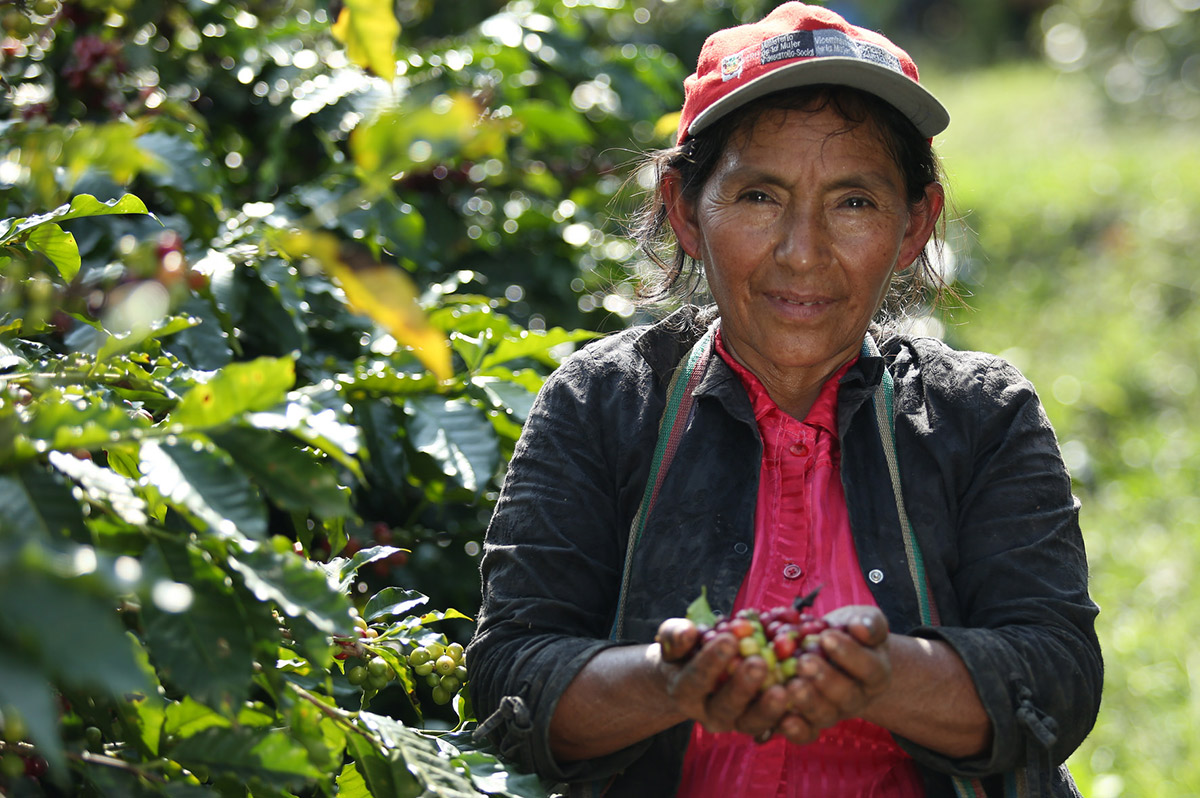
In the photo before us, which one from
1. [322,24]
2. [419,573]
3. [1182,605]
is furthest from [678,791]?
[1182,605]

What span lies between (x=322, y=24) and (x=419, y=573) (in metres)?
1.24

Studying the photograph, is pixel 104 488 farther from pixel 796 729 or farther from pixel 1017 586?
pixel 1017 586

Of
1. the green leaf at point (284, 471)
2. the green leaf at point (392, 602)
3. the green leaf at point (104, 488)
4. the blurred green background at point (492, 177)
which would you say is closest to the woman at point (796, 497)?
the green leaf at point (392, 602)

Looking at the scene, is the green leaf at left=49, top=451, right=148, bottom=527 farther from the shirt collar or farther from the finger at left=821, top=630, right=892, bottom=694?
the shirt collar

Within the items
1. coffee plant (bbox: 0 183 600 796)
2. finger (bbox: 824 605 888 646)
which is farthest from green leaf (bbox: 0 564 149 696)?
finger (bbox: 824 605 888 646)

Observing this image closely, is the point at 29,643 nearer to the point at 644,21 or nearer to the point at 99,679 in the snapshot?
the point at 99,679

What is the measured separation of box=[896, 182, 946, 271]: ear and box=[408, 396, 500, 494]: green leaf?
692 millimetres

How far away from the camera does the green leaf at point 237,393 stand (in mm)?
1052

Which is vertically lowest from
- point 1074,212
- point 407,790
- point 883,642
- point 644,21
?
point 407,790

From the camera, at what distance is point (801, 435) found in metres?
1.70

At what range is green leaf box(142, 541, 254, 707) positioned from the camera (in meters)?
1.05

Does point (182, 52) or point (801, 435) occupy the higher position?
point (182, 52)

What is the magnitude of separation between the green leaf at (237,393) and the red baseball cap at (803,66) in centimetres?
84

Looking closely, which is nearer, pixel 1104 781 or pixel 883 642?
pixel 883 642
